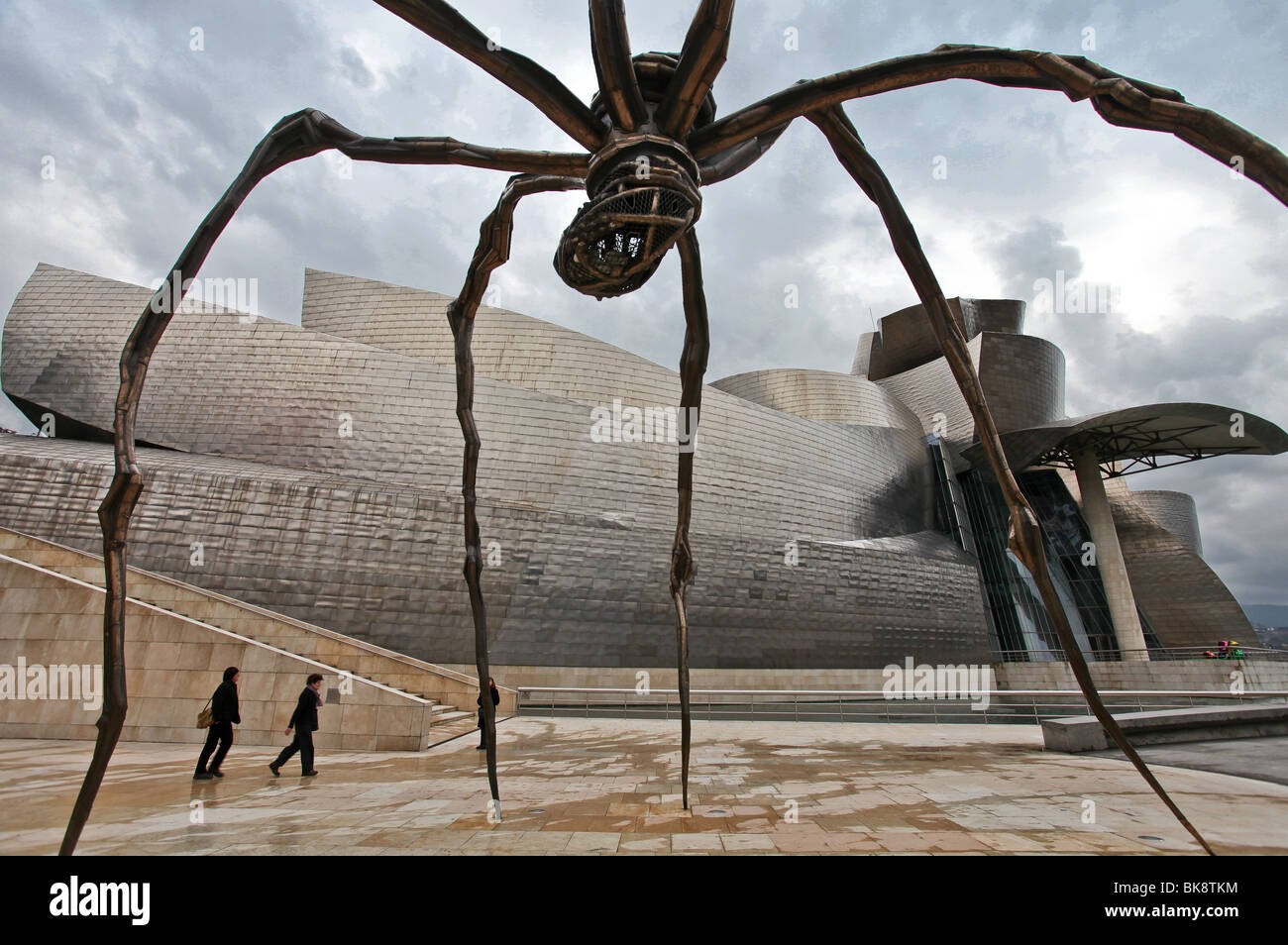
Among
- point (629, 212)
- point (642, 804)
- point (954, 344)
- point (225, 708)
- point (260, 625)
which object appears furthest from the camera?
point (260, 625)

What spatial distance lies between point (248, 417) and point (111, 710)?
20.8 metres

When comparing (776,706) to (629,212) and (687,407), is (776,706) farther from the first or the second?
(629,212)

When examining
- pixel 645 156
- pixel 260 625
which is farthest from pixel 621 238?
pixel 260 625

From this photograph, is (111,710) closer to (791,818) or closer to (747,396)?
(791,818)

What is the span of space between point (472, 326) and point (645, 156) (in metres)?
1.58

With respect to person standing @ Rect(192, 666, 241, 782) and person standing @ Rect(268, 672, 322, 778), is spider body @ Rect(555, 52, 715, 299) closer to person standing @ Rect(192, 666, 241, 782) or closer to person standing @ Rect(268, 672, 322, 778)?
person standing @ Rect(268, 672, 322, 778)

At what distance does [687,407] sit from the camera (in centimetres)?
464

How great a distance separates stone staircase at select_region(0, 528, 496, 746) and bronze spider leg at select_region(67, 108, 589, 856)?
9.89 meters

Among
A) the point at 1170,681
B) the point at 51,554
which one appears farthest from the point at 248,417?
the point at 1170,681

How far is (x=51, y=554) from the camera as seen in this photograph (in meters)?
11.4

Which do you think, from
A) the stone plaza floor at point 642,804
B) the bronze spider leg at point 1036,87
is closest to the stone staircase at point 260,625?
the stone plaza floor at point 642,804
